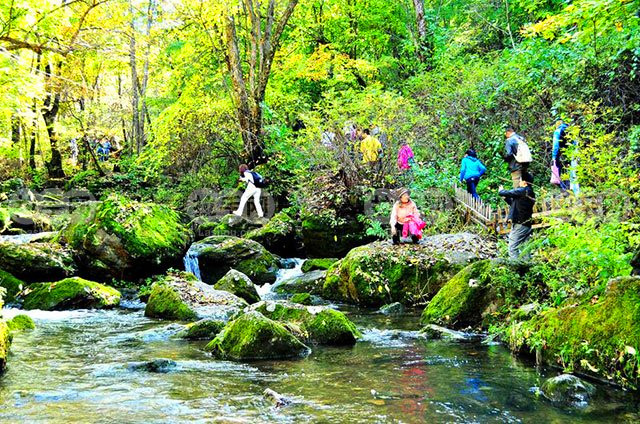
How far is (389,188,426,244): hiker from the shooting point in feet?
41.5

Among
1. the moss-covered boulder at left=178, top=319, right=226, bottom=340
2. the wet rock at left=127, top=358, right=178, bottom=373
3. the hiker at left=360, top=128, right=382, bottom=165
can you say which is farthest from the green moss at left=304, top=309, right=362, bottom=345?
the hiker at left=360, top=128, right=382, bottom=165

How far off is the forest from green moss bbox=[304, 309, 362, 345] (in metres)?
0.03

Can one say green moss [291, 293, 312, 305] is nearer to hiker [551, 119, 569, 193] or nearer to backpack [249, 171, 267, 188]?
hiker [551, 119, 569, 193]

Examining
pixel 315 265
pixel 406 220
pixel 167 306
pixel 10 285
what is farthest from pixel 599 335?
pixel 10 285

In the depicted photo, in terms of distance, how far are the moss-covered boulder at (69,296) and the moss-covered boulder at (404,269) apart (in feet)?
16.7

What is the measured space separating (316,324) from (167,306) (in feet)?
11.6

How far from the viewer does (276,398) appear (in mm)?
5539

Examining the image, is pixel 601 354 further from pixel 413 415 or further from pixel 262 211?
pixel 262 211

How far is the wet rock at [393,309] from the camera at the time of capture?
36.1ft

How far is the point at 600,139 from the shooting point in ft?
25.8

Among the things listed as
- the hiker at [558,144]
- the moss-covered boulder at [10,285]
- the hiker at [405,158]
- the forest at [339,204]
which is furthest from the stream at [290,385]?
the hiker at [405,158]

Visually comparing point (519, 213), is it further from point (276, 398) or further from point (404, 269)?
point (276, 398)

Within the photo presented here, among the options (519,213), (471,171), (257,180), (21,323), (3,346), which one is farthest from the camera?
(257,180)

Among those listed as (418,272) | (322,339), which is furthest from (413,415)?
(418,272)
